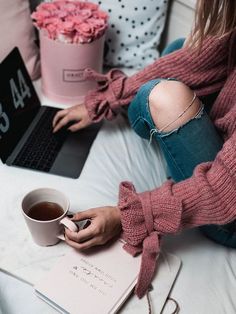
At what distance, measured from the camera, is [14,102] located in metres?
1.10

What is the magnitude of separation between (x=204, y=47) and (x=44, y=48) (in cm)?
46

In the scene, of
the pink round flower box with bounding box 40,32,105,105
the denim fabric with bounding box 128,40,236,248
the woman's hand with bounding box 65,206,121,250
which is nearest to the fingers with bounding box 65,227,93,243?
the woman's hand with bounding box 65,206,121,250

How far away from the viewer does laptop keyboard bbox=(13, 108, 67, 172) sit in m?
1.04

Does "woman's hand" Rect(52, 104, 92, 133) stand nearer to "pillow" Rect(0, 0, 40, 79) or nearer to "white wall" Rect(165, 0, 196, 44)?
"pillow" Rect(0, 0, 40, 79)

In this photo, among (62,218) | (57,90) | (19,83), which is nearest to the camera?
(62,218)

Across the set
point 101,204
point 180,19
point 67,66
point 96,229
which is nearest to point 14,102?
point 67,66

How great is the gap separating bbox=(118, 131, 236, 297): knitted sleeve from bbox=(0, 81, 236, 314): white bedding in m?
0.12

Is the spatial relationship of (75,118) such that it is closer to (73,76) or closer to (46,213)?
(73,76)

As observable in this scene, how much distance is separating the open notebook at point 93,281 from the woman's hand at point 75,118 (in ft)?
1.23

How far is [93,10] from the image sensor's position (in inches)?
48.9

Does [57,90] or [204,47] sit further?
[57,90]

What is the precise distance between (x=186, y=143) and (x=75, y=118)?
369 mm

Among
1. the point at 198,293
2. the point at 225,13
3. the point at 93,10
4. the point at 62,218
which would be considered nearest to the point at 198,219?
the point at 198,293

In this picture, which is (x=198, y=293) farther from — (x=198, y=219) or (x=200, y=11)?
(x=200, y=11)
